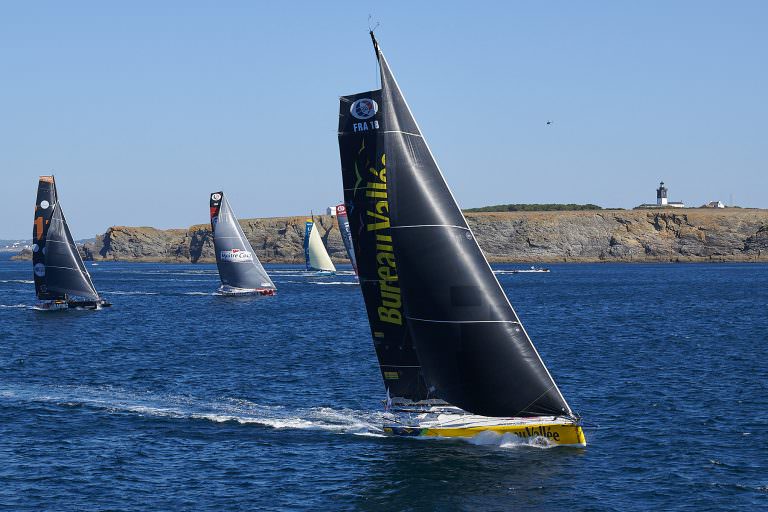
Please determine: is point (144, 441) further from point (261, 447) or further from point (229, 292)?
point (229, 292)

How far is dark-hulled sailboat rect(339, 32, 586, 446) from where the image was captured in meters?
27.7

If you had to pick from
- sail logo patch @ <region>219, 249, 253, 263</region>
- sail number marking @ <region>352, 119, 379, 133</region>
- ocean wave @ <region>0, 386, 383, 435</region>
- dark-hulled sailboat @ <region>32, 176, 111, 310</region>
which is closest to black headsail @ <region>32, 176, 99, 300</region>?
dark-hulled sailboat @ <region>32, 176, 111, 310</region>

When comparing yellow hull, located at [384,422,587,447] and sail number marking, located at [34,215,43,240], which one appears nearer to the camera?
yellow hull, located at [384,422,587,447]

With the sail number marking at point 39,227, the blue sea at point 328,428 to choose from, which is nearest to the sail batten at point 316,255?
the sail number marking at point 39,227

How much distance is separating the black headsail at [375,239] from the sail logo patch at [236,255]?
67.3 meters

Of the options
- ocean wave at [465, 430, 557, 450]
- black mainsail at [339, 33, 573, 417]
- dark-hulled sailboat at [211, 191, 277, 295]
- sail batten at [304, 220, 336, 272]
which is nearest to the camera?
black mainsail at [339, 33, 573, 417]

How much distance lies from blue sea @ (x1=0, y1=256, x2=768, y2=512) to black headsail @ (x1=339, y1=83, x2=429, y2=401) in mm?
2347

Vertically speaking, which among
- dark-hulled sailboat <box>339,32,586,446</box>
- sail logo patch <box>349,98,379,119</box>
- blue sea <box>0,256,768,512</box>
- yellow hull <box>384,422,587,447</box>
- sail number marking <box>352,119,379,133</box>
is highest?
sail logo patch <box>349,98,379,119</box>

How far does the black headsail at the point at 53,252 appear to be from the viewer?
252 feet

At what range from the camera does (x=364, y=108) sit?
28.6 meters

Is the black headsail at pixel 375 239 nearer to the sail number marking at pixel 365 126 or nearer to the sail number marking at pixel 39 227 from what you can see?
the sail number marking at pixel 365 126

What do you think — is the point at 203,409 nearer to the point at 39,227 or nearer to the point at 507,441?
the point at 507,441

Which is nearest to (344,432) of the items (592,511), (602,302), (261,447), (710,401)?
(261,447)

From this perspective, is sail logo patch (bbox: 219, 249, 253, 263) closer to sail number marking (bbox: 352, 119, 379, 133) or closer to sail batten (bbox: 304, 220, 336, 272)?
sail batten (bbox: 304, 220, 336, 272)
